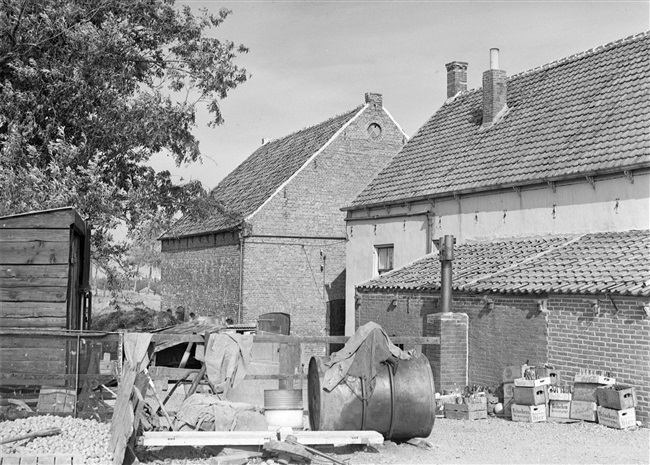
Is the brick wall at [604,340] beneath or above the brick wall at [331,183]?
beneath

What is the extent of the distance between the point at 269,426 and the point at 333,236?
58.7ft

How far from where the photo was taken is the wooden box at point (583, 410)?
37.0 feet

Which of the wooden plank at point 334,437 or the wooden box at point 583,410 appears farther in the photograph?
the wooden box at point 583,410

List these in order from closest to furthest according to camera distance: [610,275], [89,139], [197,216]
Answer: [610,275] < [89,139] < [197,216]

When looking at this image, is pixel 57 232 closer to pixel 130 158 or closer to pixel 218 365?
pixel 218 365

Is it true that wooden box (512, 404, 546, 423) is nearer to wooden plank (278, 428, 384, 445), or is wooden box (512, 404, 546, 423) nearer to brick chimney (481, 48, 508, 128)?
wooden plank (278, 428, 384, 445)

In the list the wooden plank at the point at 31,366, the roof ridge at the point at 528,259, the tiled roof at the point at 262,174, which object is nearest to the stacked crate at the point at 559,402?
the roof ridge at the point at 528,259

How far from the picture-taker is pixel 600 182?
1499cm

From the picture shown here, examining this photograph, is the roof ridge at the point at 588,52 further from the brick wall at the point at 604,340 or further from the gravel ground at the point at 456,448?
the gravel ground at the point at 456,448

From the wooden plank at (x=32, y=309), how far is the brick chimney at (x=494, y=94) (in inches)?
525

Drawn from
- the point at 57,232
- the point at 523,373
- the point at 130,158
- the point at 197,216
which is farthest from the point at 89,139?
the point at 523,373

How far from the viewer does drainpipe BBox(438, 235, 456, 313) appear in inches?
572

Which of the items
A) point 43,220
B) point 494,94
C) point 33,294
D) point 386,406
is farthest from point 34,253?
point 494,94

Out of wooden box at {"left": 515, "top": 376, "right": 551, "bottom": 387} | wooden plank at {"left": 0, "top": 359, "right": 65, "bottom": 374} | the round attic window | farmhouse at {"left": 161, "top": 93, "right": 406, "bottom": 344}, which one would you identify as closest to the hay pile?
farmhouse at {"left": 161, "top": 93, "right": 406, "bottom": 344}
